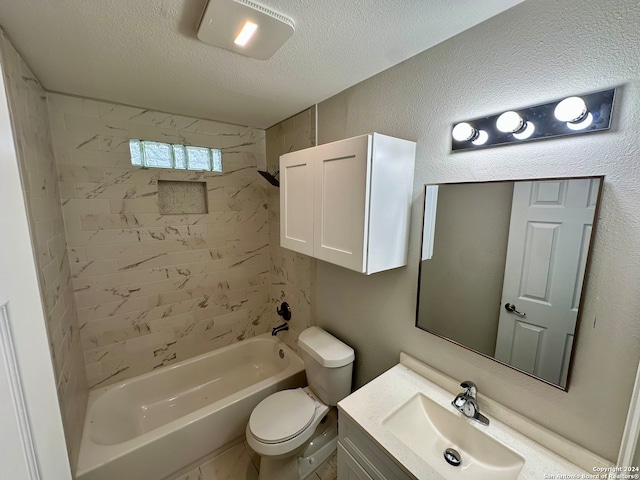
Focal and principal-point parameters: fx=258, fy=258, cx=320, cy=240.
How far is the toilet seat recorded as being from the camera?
1442 millimetres

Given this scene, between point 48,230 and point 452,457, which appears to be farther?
point 48,230

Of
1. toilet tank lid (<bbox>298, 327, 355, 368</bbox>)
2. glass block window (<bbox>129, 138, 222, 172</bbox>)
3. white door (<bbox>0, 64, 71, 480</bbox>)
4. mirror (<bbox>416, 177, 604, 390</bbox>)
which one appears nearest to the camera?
white door (<bbox>0, 64, 71, 480</bbox>)

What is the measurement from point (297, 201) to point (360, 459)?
4.29 ft

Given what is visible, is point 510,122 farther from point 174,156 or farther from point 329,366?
point 174,156

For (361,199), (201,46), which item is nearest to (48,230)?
(201,46)

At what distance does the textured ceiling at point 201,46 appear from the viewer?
0.94 meters

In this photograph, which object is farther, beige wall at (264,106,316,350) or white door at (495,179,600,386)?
beige wall at (264,106,316,350)

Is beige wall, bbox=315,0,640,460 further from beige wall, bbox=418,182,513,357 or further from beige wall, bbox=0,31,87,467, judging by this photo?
beige wall, bbox=0,31,87,467

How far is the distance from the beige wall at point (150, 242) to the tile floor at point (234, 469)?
2.76ft

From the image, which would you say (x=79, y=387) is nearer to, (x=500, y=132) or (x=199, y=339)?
(x=199, y=339)

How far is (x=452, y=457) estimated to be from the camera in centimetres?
105

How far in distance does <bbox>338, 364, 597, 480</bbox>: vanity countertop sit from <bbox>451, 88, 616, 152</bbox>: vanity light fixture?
3.66 ft

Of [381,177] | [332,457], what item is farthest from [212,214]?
[332,457]

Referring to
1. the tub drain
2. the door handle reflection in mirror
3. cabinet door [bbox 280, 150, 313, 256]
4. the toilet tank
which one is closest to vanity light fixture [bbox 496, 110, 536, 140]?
the door handle reflection in mirror
